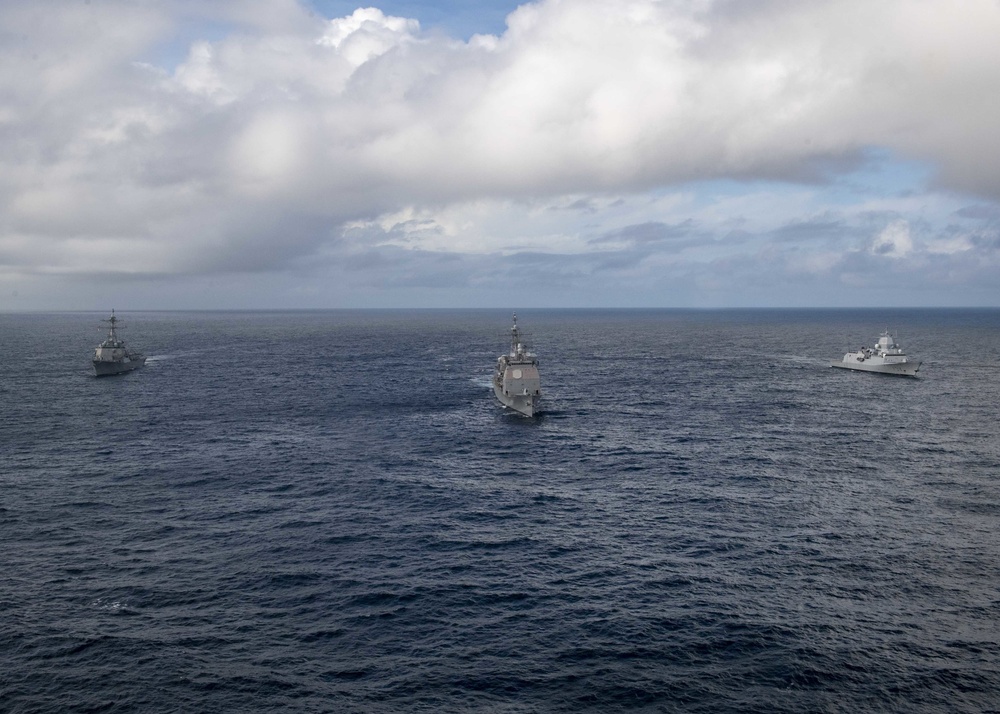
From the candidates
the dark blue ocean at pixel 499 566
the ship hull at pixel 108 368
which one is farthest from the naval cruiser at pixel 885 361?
the ship hull at pixel 108 368

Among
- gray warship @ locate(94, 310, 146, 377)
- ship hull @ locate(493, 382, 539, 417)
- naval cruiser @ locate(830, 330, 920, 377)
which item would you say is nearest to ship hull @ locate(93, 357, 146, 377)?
gray warship @ locate(94, 310, 146, 377)

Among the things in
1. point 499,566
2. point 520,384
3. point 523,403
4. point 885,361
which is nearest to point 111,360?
point 520,384

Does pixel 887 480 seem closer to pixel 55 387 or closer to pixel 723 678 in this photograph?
pixel 723 678

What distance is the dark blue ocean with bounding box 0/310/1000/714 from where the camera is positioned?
1725 inches

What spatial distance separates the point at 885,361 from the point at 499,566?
164159 millimetres

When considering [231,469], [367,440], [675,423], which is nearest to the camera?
[231,469]

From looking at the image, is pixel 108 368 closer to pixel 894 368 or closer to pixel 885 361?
pixel 885 361

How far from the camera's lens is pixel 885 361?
7274 inches

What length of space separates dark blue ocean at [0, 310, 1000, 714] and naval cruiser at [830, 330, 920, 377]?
216 ft

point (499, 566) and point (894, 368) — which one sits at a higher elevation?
point (894, 368)

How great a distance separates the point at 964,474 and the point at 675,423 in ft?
149

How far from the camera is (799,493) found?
8144 centimetres

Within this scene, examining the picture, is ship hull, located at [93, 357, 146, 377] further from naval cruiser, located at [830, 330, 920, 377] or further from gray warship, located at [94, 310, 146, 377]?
naval cruiser, located at [830, 330, 920, 377]

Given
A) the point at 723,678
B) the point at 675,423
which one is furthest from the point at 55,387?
the point at 723,678
